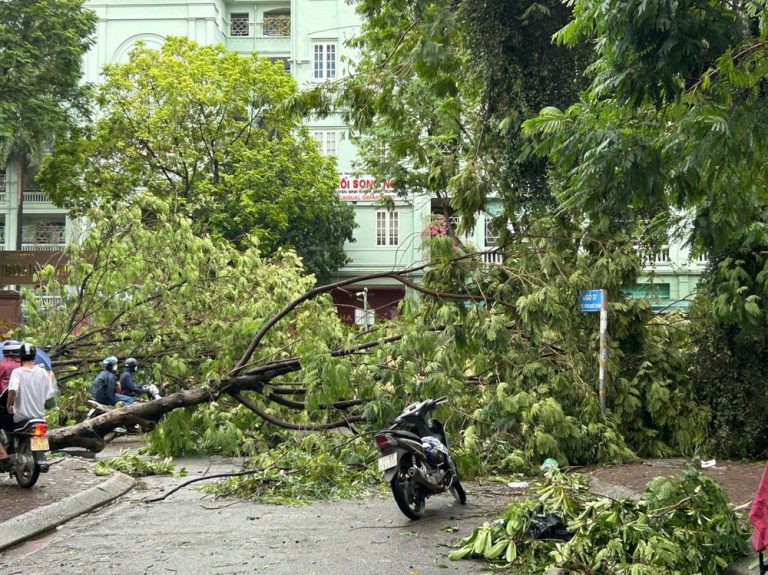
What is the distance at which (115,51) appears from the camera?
4378 cm

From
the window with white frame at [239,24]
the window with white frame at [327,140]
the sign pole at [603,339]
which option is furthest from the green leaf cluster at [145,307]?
the window with white frame at [239,24]

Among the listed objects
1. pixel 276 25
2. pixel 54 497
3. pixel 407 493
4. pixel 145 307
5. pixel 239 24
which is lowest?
pixel 54 497

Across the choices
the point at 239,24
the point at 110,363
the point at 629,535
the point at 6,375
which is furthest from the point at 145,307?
the point at 239,24

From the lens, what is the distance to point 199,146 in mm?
35062

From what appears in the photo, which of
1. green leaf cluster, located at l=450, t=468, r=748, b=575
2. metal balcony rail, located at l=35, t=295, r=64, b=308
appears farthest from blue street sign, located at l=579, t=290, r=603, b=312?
metal balcony rail, located at l=35, t=295, r=64, b=308

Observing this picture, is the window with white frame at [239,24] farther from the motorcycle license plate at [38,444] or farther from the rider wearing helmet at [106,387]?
the motorcycle license plate at [38,444]

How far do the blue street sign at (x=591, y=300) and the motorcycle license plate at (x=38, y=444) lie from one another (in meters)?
7.52

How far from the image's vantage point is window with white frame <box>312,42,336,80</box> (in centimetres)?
4472

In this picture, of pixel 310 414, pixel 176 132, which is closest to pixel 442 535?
pixel 310 414

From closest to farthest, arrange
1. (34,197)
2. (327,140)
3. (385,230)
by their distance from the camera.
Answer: (385,230), (327,140), (34,197)

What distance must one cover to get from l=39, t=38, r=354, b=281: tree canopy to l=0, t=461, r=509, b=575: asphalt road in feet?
81.8

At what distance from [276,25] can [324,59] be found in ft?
13.5

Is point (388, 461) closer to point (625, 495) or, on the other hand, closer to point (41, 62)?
point (625, 495)

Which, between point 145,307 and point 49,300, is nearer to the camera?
point 145,307
